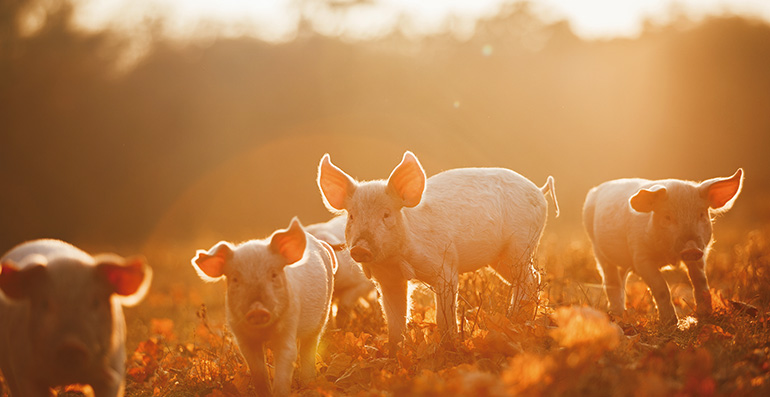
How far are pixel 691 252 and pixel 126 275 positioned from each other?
4.37m

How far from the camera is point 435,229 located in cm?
538

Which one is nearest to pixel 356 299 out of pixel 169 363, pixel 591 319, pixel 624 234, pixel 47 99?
pixel 169 363

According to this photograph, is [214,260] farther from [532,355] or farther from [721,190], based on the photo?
[721,190]

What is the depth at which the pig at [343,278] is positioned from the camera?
720cm

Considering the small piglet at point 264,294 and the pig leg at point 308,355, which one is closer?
the small piglet at point 264,294

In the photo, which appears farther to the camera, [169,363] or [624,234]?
[624,234]

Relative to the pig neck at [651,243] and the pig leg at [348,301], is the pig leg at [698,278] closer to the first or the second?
the pig neck at [651,243]

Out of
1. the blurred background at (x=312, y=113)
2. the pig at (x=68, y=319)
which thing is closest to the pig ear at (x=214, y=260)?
the pig at (x=68, y=319)

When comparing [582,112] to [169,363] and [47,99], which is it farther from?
[169,363]

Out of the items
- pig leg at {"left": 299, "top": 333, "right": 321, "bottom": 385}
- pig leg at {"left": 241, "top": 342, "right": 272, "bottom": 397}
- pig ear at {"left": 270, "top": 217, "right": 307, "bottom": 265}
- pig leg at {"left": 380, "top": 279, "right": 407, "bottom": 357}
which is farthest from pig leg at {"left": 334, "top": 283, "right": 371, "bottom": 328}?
pig ear at {"left": 270, "top": 217, "right": 307, "bottom": 265}

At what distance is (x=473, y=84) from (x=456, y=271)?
74.4 feet

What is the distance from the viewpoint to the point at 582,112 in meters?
27.2

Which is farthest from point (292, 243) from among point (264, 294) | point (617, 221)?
point (617, 221)

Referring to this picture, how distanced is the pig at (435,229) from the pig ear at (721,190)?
1.44m
